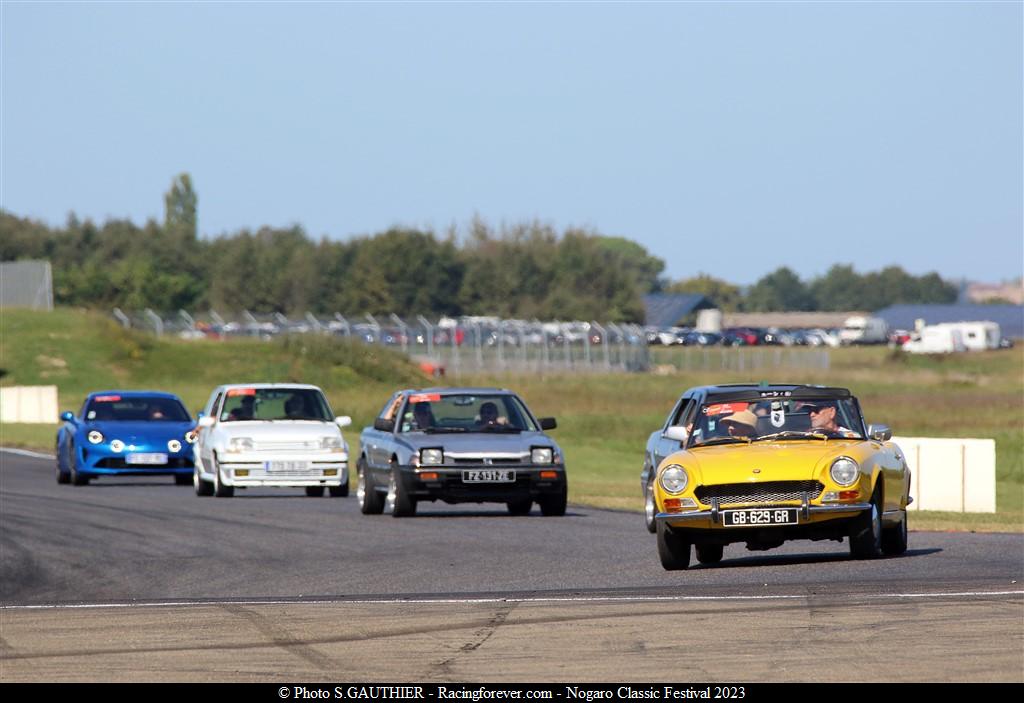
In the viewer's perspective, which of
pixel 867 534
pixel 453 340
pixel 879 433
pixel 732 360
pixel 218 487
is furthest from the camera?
pixel 732 360

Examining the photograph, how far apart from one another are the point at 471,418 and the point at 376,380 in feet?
165

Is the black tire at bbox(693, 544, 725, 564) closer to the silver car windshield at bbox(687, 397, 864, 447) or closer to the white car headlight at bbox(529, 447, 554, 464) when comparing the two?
the silver car windshield at bbox(687, 397, 864, 447)

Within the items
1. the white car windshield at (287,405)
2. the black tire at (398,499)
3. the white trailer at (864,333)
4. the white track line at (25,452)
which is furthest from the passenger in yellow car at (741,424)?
the white trailer at (864,333)

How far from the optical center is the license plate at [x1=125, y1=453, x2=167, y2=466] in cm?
2797

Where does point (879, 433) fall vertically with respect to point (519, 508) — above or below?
above

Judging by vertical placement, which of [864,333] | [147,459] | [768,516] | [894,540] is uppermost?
[864,333]

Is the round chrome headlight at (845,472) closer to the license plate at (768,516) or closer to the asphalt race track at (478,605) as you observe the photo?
the license plate at (768,516)

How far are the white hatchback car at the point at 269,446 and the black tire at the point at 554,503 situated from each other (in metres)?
3.55

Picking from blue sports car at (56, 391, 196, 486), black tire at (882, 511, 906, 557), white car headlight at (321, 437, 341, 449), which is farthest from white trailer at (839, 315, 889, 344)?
black tire at (882, 511, 906, 557)

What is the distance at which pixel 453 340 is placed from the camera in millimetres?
76688

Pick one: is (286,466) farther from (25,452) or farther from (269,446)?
(25,452)

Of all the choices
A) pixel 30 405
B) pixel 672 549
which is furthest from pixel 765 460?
pixel 30 405

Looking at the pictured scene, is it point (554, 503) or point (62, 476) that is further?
point (62, 476)

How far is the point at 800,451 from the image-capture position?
49.3ft
